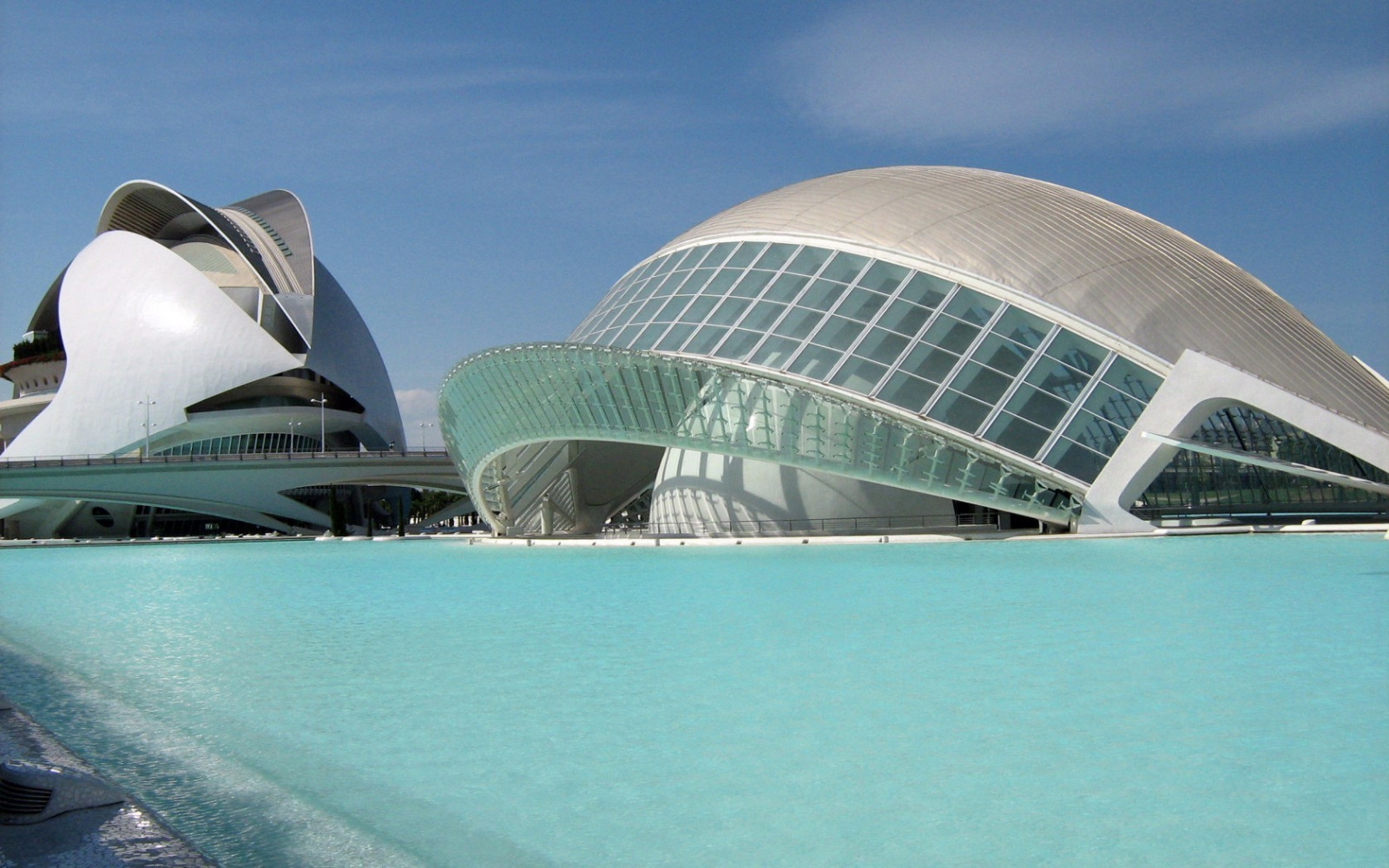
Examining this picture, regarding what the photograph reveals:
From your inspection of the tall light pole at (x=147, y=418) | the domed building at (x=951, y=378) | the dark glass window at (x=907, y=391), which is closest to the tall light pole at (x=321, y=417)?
the tall light pole at (x=147, y=418)

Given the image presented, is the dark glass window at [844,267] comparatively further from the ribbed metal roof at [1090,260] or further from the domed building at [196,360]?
the domed building at [196,360]

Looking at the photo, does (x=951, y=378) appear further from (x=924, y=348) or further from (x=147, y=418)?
(x=147, y=418)

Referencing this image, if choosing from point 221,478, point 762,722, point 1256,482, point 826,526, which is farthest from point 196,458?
point 762,722

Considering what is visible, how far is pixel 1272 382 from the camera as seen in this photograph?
2389 centimetres

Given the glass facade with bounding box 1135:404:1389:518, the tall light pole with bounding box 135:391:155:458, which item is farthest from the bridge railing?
the glass facade with bounding box 1135:404:1389:518

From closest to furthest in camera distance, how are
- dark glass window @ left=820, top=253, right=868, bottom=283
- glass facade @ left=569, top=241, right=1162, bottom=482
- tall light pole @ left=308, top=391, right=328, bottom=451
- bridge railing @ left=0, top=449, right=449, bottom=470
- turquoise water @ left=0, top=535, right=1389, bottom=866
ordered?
1. turquoise water @ left=0, top=535, right=1389, bottom=866
2. glass facade @ left=569, top=241, right=1162, bottom=482
3. dark glass window @ left=820, top=253, right=868, bottom=283
4. bridge railing @ left=0, top=449, right=449, bottom=470
5. tall light pole @ left=308, top=391, right=328, bottom=451

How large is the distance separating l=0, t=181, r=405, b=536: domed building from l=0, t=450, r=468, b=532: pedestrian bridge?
0.29 meters

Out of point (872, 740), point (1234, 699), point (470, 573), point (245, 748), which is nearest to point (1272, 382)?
point (470, 573)

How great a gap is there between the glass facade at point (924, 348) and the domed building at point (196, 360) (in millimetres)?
39031

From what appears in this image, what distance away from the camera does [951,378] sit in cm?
2531

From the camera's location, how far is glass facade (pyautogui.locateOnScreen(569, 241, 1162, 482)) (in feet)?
80.9

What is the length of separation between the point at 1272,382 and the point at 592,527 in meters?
21.6

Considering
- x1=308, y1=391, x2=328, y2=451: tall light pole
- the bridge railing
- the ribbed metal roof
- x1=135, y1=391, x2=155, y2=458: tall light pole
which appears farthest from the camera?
x1=308, y1=391, x2=328, y2=451: tall light pole

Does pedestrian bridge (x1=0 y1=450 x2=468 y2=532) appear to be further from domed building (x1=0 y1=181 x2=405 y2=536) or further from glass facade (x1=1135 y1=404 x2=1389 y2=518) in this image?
glass facade (x1=1135 y1=404 x2=1389 y2=518)
